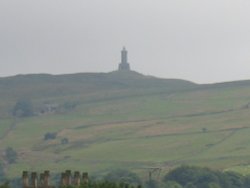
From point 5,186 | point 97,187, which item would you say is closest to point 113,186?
point 97,187

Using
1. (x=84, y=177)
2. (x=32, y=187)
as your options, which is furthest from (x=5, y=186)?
(x=84, y=177)

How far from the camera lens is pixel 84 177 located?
4035 inches

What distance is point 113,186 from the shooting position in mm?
90438

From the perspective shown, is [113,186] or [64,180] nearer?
[113,186]

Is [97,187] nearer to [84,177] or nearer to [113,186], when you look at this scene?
[113,186]

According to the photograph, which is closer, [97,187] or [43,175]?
[97,187]

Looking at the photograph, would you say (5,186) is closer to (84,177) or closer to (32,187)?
(32,187)

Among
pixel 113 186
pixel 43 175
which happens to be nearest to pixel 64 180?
pixel 43 175

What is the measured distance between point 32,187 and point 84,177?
9.16 meters

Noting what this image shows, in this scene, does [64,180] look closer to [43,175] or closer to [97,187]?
[43,175]

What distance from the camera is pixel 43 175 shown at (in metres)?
96.6

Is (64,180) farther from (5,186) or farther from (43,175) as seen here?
(5,186)

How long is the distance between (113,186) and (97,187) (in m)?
1.72

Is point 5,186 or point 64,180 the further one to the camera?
point 64,180
